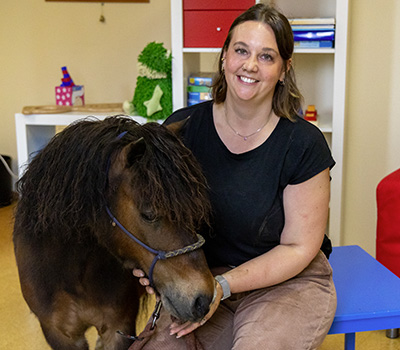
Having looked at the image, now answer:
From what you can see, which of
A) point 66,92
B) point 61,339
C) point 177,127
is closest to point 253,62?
point 177,127

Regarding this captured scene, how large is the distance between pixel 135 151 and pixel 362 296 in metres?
0.94

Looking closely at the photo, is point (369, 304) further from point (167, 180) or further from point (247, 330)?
point (167, 180)

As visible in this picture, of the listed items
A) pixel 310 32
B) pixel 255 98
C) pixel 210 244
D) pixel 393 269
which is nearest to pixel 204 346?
pixel 210 244

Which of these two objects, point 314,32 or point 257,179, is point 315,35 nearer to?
point 314,32

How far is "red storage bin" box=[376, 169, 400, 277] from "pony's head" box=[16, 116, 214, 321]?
131cm

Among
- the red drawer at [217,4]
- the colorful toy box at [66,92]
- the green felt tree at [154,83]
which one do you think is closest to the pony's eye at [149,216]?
the green felt tree at [154,83]

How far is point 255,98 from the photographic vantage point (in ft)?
5.08

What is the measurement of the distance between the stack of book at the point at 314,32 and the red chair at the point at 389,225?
0.74 meters

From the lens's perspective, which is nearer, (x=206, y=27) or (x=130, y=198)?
(x=130, y=198)

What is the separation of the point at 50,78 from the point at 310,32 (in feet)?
7.58

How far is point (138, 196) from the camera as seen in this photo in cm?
123

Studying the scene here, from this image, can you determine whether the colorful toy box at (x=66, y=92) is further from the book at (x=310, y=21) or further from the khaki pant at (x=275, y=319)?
the khaki pant at (x=275, y=319)

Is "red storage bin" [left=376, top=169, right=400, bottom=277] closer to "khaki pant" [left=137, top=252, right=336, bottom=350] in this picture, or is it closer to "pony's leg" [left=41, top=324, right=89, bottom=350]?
"khaki pant" [left=137, top=252, right=336, bottom=350]

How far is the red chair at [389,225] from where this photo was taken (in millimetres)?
2369
